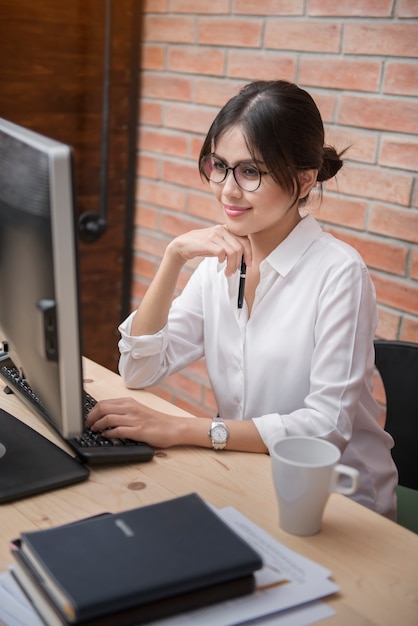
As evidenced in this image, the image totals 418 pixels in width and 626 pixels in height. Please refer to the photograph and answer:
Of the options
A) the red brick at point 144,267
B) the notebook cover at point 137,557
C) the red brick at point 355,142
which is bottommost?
the red brick at point 144,267

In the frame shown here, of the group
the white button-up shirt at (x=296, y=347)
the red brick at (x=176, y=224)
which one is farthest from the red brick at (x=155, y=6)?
the white button-up shirt at (x=296, y=347)

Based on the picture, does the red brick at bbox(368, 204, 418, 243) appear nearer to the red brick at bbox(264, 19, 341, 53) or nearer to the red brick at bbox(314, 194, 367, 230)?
the red brick at bbox(314, 194, 367, 230)

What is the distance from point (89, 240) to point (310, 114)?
1.32 meters

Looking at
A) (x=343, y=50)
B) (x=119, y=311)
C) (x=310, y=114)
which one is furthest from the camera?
(x=119, y=311)

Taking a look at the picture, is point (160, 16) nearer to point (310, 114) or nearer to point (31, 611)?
point (310, 114)

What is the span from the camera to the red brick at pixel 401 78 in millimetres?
1954

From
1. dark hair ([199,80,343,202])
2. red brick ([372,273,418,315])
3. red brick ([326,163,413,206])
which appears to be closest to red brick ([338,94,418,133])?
red brick ([326,163,413,206])

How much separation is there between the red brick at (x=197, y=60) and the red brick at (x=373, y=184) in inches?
23.3

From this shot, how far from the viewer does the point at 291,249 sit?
5.18ft

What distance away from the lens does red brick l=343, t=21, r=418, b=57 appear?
1.95 m

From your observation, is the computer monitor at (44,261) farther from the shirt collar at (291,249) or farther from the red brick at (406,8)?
the red brick at (406,8)

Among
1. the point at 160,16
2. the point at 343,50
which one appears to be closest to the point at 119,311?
the point at 160,16

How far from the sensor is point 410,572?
1035 millimetres

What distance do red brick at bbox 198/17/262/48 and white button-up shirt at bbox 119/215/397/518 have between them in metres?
0.97
